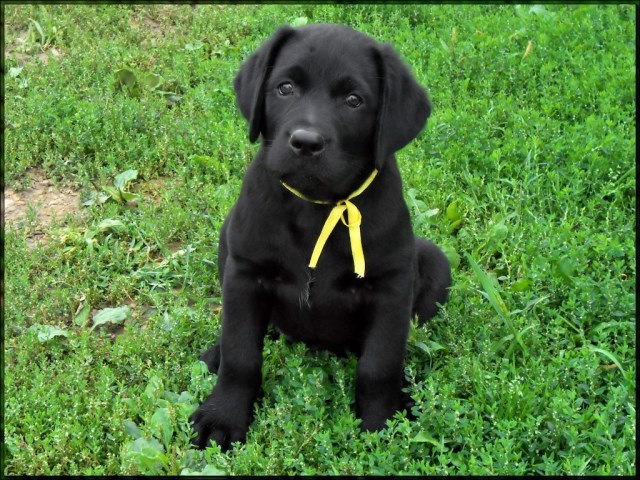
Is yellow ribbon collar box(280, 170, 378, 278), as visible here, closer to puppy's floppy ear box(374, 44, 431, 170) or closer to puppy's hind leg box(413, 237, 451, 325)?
puppy's floppy ear box(374, 44, 431, 170)

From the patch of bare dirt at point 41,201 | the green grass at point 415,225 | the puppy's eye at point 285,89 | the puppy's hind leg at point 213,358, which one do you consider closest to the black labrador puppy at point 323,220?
the puppy's eye at point 285,89

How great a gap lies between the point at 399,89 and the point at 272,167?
2.03ft

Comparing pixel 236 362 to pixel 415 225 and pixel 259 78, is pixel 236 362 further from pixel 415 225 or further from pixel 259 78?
pixel 415 225

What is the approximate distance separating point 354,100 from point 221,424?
1.48 m

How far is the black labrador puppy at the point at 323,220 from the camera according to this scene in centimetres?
337

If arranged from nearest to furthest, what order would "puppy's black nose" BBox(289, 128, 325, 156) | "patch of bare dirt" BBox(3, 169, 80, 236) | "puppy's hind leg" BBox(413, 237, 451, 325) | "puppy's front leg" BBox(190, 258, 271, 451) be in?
"puppy's black nose" BBox(289, 128, 325, 156)
"puppy's front leg" BBox(190, 258, 271, 451)
"puppy's hind leg" BBox(413, 237, 451, 325)
"patch of bare dirt" BBox(3, 169, 80, 236)

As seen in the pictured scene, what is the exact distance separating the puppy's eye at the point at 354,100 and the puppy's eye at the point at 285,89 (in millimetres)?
236

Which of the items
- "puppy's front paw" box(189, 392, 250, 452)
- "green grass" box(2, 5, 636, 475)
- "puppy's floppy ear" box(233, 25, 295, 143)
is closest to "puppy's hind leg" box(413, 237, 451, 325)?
"green grass" box(2, 5, 636, 475)

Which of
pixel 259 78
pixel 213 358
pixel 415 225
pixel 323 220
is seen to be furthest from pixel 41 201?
pixel 323 220

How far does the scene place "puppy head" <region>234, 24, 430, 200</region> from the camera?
329 cm

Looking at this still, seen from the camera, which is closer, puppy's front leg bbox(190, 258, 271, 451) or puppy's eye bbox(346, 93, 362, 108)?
puppy's eye bbox(346, 93, 362, 108)

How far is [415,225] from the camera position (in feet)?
16.6

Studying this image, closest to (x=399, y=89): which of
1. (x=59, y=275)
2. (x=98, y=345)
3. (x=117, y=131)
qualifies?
(x=98, y=345)

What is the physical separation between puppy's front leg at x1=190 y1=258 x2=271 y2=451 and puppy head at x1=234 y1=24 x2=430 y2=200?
1.64 ft
